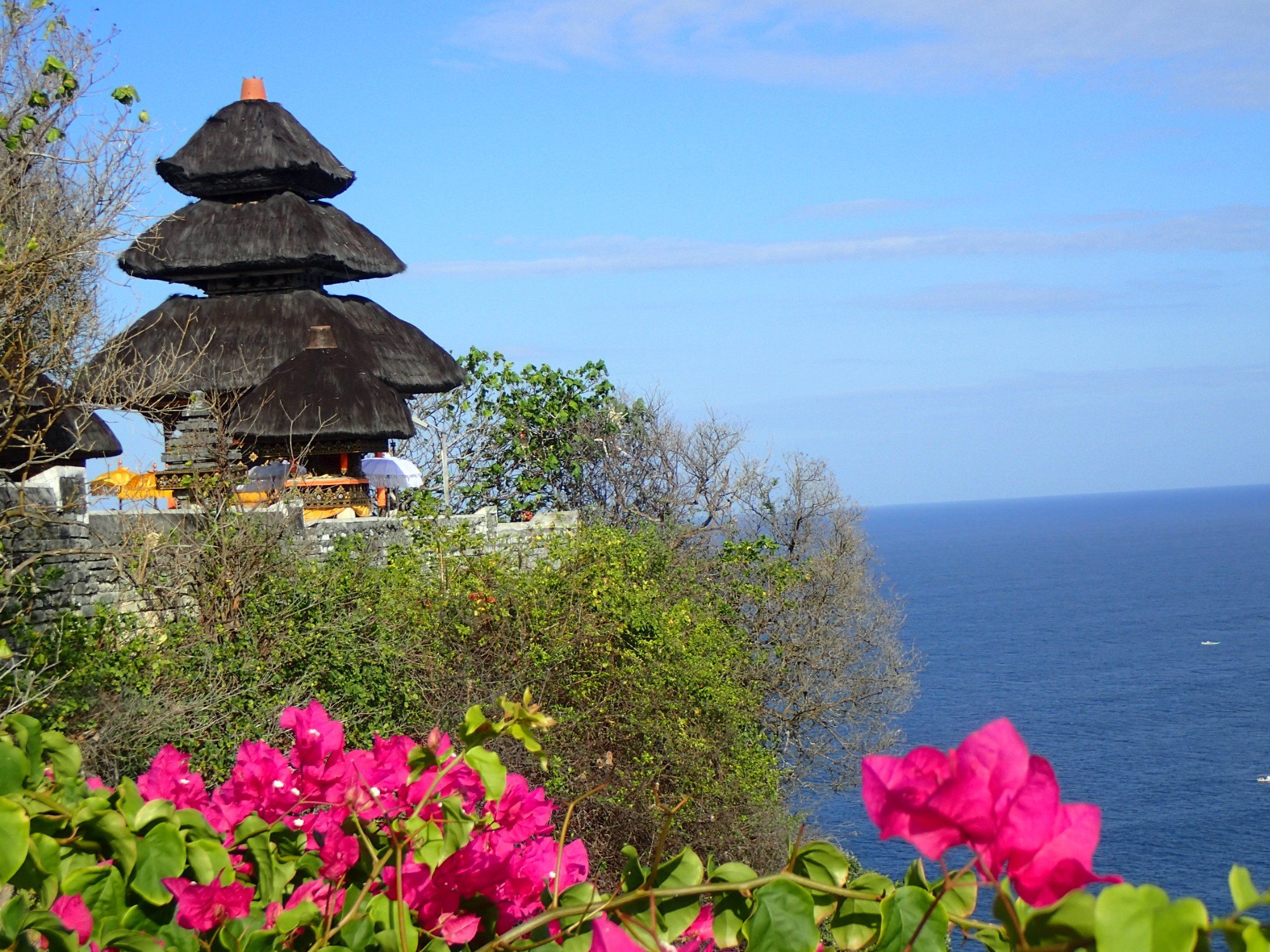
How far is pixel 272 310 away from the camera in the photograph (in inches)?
654

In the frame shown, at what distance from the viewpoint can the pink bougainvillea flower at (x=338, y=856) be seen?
2.26 metres

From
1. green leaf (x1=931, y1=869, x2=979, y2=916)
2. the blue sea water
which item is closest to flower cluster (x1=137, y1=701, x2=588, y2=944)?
green leaf (x1=931, y1=869, x2=979, y2=916)

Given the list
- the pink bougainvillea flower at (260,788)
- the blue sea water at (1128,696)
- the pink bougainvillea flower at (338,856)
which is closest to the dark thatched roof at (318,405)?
the blue sea water at (1128,696)

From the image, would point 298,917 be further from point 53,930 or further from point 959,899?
point 959,899

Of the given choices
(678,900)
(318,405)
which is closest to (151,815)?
(678,900)

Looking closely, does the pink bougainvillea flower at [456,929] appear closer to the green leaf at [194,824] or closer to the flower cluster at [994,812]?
the green leaf at [194,824]

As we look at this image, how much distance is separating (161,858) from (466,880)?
514 mm

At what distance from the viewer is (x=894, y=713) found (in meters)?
28.5

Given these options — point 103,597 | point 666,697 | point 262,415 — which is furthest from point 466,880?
point 262,415

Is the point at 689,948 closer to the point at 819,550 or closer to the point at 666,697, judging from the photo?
the point at 666,697

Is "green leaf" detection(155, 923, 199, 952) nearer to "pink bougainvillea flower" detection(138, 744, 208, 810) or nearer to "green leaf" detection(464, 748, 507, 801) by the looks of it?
"green leaf" detection(464, 748, 507, 801)

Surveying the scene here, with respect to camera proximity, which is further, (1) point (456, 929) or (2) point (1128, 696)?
(2) point (1128, 696)

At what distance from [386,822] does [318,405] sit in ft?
45.3

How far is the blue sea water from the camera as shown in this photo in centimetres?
3225
